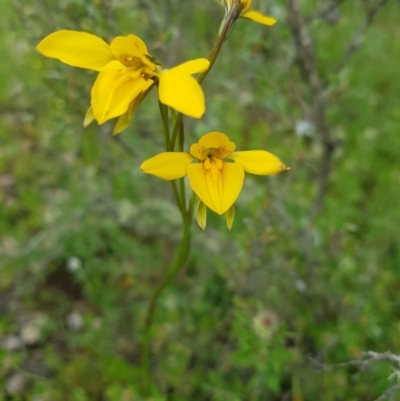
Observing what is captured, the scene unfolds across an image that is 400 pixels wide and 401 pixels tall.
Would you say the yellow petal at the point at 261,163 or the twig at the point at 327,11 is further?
the twig at the point at 327,11

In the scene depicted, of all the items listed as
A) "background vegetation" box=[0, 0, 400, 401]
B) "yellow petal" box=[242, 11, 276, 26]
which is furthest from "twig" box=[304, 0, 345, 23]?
"yellow petal" box=[242, 11, 276, 26]

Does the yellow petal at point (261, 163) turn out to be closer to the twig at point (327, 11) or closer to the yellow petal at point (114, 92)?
the yellow petal at point (114, 92)

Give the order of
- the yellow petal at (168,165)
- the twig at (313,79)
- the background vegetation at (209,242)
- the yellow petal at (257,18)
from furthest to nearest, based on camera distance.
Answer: the background vegetation at (209,242) < the twig at (313,79) < the yellow petal at (257,18) < the yellow petal at (168,165)

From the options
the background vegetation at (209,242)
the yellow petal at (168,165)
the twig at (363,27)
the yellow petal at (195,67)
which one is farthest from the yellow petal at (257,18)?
the twig at (363,27)

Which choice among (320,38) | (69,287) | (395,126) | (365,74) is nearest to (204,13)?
(320,38)

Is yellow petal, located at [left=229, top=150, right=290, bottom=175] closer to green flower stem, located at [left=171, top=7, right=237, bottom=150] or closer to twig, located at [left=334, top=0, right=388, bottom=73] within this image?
green flower stem, located at [left=171, top=7, right=237, bottom=150]

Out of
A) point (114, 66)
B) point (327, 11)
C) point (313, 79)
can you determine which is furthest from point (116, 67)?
point (327, 11)

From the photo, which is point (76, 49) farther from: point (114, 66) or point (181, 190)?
point (181, 190)

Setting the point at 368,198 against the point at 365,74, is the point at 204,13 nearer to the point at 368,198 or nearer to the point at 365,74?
the point at 365,74
